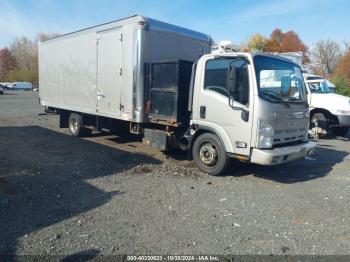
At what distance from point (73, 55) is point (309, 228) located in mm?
8894

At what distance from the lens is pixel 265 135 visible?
254 inches

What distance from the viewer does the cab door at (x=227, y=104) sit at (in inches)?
259

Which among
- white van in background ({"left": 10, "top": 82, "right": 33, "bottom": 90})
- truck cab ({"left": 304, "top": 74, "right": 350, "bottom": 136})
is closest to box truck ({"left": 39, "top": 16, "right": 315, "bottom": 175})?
truck cab ({"left": 304, "top": 74, "right": 350, "bottom": 136})

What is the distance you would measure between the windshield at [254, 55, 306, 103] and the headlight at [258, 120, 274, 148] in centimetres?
50

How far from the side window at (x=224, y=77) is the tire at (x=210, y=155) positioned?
1020 millimetres

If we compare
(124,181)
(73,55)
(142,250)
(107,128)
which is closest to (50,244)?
(142,250)

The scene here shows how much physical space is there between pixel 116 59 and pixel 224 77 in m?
3.34

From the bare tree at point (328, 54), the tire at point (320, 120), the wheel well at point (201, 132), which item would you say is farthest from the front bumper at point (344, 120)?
the bare tree at point (328, 54)

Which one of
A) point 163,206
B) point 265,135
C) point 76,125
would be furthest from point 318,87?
point 163,206

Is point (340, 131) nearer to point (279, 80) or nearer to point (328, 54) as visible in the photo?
point (279, 80)

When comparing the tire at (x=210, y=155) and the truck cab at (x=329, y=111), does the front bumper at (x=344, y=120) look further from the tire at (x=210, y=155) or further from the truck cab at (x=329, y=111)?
the tire at (x=210, y=155)

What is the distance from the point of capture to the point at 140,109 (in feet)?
27.6

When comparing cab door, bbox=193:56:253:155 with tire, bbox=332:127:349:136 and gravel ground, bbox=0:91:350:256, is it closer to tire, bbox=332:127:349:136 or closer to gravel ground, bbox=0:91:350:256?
gravel ground, bbox=0:91:350:256

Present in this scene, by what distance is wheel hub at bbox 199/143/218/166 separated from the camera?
733 centimetres
